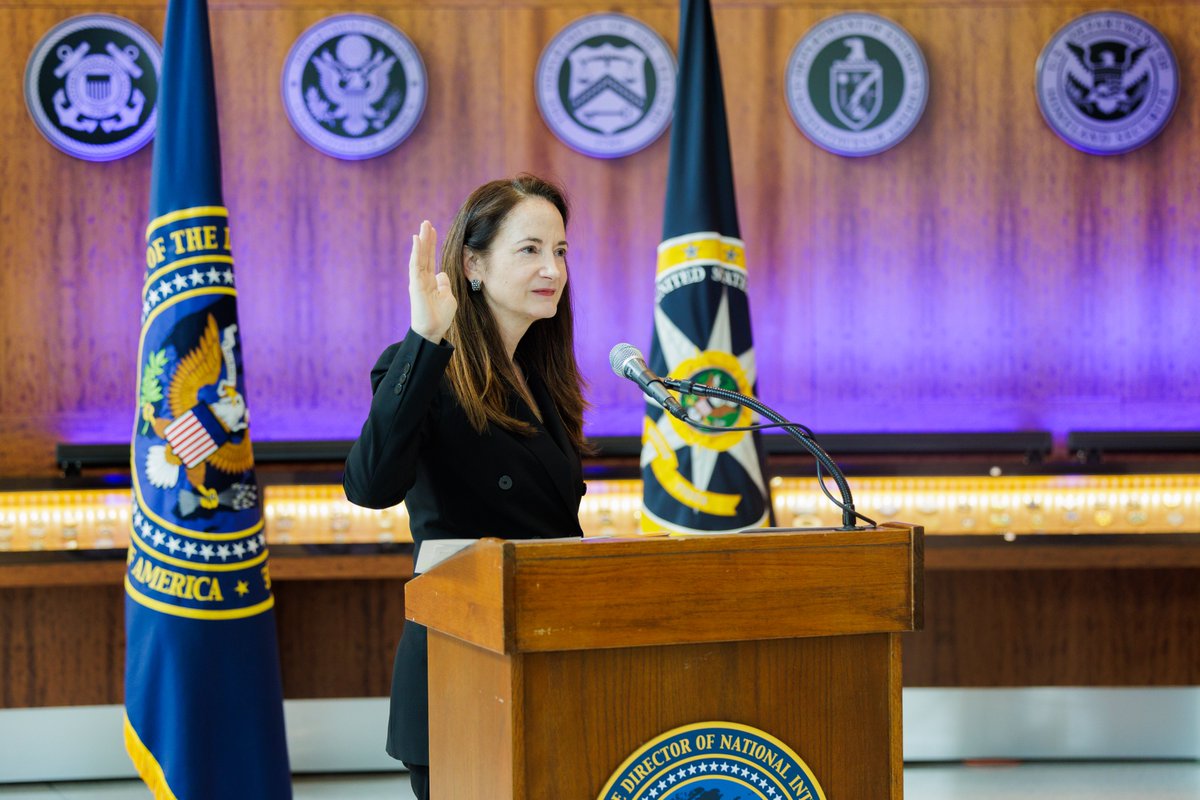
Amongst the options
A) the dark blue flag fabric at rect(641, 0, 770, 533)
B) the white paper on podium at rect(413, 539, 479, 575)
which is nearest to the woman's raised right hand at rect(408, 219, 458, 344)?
the white paper on podium at rect(413, 539, 479, 575)

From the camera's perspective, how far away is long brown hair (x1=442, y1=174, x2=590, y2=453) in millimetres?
1777

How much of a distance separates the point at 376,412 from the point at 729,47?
3.29 m

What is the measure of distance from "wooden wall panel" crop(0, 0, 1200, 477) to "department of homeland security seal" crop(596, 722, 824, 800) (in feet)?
10.5

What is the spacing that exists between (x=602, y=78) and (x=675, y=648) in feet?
11.3

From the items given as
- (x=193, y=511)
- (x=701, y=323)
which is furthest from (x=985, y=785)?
(x=193, y=511)

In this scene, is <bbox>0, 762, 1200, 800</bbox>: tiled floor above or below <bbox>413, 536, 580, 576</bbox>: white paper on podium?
below

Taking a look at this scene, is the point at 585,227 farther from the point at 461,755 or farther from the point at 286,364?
the point at 461,755

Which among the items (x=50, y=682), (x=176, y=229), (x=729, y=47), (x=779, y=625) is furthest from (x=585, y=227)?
(x=779, y=625)

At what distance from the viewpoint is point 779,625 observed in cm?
136

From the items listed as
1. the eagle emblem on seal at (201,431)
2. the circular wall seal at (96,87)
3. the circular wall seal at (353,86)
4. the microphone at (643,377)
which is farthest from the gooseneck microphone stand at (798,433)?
the circular wall seal at (96,87)

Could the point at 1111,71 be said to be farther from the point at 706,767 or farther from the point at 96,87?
the point at 706,767

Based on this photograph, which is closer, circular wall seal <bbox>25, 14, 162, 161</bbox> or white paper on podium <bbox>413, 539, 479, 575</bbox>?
white paper on podium <bbox>413, 539, 479, 575</bbox>

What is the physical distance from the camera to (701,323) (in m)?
3.78

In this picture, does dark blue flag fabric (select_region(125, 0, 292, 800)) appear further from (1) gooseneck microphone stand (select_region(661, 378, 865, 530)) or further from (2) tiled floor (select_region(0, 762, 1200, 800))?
(1) gooseneck microphone stand (select_region(661, 378, 865, 530))
